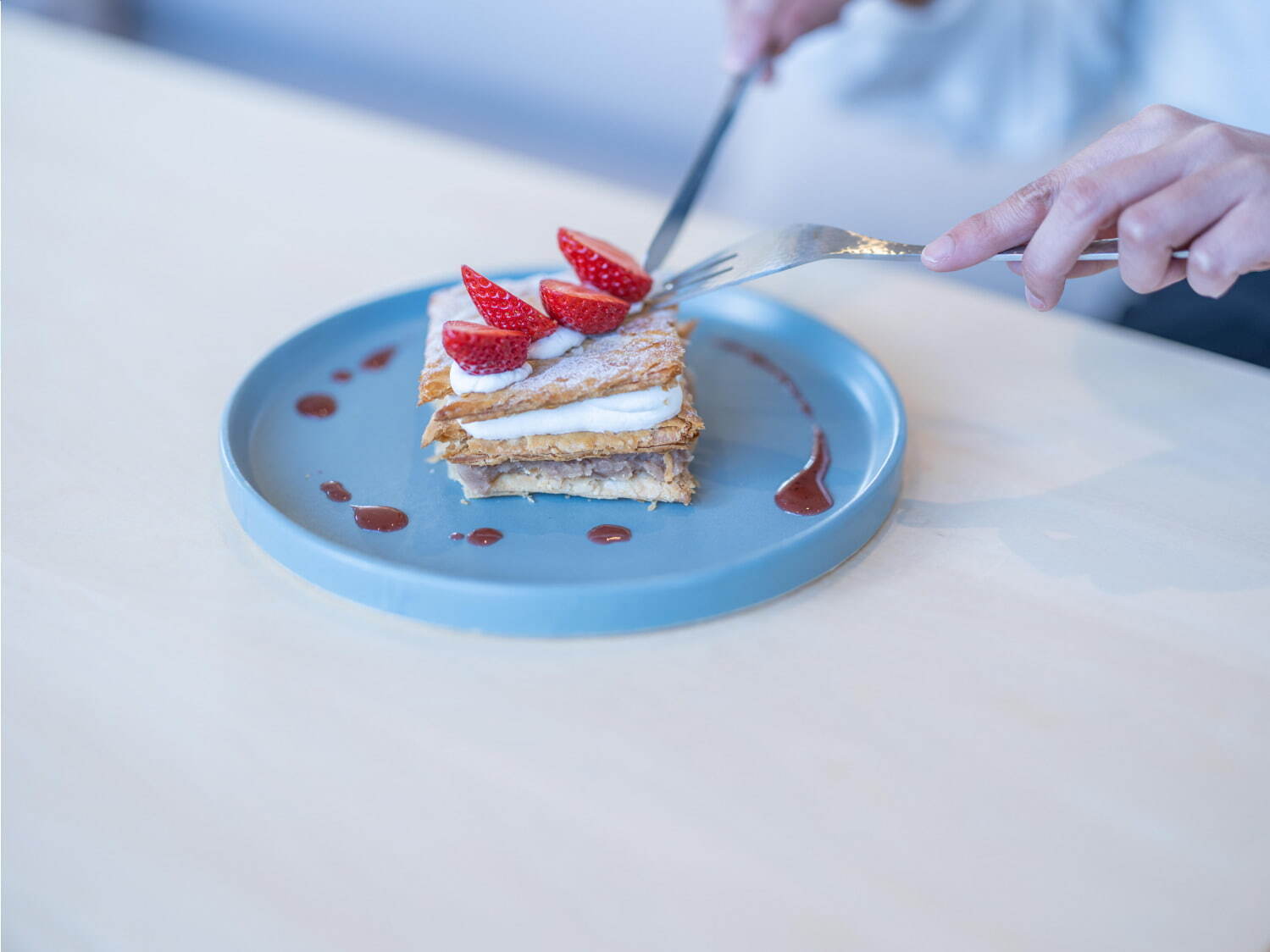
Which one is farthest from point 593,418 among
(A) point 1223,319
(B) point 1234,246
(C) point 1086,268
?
(A) point 1223,319

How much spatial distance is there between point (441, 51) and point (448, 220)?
342cm

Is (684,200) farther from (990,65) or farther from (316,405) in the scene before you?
(990,65)

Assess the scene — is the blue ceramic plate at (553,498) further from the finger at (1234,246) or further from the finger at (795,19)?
the finger at (795,19)

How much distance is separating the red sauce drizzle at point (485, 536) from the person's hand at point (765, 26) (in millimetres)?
1282

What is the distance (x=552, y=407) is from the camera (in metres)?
1.46

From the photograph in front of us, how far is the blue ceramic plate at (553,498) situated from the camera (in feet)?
4.09

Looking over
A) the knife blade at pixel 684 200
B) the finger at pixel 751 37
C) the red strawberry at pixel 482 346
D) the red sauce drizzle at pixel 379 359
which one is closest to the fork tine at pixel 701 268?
the knife blade at pixel 684 200

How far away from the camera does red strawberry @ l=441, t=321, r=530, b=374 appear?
4.57ft

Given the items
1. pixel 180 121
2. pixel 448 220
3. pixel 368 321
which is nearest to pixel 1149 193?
pixel 368 321

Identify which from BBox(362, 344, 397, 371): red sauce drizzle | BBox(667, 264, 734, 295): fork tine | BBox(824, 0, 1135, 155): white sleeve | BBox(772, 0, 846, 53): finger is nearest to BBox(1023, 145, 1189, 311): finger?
BBox(667, 264, 734, 295): fork tine

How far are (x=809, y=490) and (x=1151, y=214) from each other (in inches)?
21.4

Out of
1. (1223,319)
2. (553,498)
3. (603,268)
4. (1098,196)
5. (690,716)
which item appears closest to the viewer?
(690,716)

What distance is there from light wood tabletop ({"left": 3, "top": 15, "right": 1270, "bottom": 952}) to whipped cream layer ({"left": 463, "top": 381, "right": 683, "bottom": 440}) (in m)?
0.31

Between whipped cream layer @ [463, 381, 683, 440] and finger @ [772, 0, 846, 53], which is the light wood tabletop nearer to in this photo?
whipped cream layer @ [463, 381, 683, 440]
